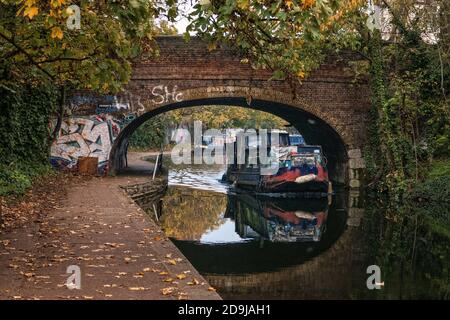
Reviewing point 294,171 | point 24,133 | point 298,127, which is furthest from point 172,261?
point 298,127

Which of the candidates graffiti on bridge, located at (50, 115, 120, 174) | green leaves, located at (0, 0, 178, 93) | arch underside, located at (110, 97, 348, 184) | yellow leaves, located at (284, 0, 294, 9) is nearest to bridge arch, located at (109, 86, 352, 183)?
arch underside, located at (110, 97, 348, 184)

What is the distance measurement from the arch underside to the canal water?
2.65 meters

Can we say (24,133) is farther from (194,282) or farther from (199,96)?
(194,282)

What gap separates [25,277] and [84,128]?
1476 cm

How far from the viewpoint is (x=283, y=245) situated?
11.4 metres

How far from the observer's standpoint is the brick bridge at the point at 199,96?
779 inches

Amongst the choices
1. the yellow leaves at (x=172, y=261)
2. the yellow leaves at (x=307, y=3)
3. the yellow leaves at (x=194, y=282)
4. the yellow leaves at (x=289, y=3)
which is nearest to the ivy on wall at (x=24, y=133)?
the yellow leaves at (x=172, y=261)

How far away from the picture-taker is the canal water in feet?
25.9

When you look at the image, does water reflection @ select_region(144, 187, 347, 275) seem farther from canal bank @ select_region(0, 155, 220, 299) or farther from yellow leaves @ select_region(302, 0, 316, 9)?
yellow leaves @ select_region(302, 0, 316, 9)

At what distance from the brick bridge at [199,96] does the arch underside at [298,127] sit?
0.58 feet

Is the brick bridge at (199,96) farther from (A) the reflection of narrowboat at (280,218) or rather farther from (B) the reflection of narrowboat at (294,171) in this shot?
(A) the reflection of narrowboat at (280,218)

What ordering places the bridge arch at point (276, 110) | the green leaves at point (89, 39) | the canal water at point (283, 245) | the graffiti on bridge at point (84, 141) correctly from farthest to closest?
the graffiti on bridge at point (84, 141) < the bridge arch at point (276, 110) < the canal water at point (283, 245) < the green leaves at point (89, 39)
